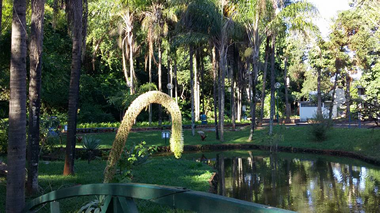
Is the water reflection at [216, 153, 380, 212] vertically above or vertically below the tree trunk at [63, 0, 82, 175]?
below

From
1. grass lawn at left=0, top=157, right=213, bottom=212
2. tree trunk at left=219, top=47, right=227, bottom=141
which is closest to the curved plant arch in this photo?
grass lawn at left=0, top=157, right=213, bottom=212

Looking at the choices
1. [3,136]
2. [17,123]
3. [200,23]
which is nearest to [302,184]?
[17,123]

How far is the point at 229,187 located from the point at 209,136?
15.0m

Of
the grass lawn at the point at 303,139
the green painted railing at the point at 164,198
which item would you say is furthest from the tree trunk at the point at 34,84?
the grass lawn at the point at 303,139

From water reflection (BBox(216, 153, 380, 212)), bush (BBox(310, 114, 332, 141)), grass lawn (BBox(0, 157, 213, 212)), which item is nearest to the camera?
grass lawn (BBox(0, 157, 213, 212))

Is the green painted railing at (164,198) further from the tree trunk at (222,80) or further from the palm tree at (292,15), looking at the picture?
the tree trunk at (222,80)

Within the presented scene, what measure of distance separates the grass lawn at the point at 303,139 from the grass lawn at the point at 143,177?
7.54 m

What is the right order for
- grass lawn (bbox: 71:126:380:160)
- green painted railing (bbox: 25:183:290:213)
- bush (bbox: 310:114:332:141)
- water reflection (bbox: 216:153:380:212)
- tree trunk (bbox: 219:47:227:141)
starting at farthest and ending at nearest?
tree trunk (bbox: 219:47:227:141) → bush (bbox: 310:114:332:141) → grass lawn (bbox: 71:126:380:160) → water reflection (bbox: 216:153:380:212) → green painted railing (bbox: 25:183:290:213)

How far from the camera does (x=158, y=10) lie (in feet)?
92.5

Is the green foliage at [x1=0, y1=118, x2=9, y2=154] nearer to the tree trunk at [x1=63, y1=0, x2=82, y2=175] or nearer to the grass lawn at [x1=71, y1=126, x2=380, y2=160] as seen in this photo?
the tree trunk at [x1=63, y1=0, x2=82, y2=175]

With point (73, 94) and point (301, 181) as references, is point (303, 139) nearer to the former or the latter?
point (301, 181)

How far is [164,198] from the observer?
224cm

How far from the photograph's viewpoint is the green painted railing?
5.97ft

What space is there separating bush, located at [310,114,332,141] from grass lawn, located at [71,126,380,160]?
361mm
